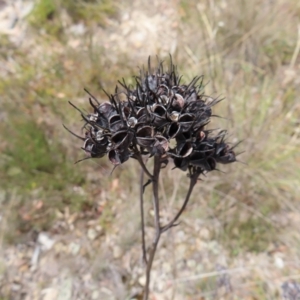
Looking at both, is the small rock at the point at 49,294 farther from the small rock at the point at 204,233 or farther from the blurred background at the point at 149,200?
the small rock at the point at 204,233

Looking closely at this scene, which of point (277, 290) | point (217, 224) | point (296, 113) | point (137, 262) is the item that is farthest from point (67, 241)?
point (296, 113)

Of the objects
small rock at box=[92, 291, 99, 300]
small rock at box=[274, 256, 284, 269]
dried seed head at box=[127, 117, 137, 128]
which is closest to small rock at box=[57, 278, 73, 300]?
small rock at box=[92, 291, 99, 300]

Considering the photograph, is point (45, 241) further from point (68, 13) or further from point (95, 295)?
point (68, 13)

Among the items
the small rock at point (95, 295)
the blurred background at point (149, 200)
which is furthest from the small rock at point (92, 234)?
the small rock at point (95, 295)

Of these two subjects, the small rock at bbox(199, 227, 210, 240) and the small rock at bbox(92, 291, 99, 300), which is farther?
the small rock at bbox(199, 227, 210, 240)

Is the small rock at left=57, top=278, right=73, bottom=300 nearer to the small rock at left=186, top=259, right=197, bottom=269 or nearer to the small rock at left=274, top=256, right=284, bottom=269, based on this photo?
the small rock at left=186, top=259, right=197, bottom=269

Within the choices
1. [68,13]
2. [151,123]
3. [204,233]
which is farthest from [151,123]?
[68,13]
